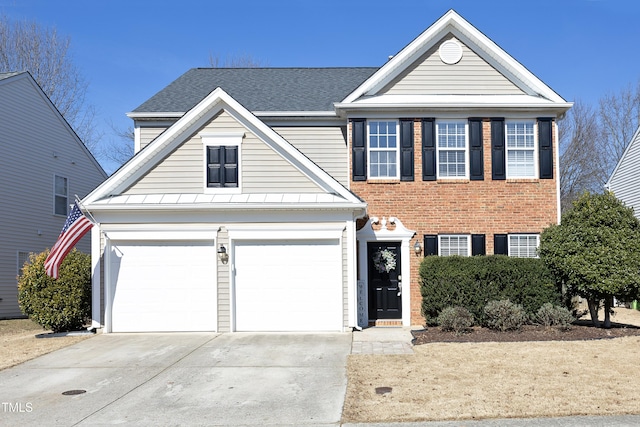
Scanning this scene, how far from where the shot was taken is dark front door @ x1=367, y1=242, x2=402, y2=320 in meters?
15.8

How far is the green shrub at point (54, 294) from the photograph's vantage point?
14539 millimetres

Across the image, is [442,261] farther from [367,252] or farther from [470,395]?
[470,395]

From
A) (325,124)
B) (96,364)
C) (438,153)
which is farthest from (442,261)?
(96,364)

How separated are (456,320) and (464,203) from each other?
3.84m

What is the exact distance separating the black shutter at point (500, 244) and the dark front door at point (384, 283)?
8.27 feet

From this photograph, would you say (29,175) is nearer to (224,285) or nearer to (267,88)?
(267,88)

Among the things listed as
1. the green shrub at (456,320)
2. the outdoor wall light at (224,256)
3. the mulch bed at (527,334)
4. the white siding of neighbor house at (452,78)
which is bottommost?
the mulch bed at (527,334)

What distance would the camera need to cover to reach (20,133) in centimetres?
2088

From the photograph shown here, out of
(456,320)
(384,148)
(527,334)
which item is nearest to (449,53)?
(384,148)

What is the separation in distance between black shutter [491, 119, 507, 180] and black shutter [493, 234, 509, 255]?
5.02 feet

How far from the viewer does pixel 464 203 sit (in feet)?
53.0

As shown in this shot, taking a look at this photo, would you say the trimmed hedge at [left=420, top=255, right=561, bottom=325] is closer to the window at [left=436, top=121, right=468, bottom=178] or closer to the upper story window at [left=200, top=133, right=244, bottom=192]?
the window at [left=436, top=121, right=468, bottom=178]

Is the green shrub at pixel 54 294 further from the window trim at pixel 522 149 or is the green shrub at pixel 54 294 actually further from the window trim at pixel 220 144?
the window trim at pixel 522 149

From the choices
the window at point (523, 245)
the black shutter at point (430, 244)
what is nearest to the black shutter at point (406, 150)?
the black shutter at point (430, 244)
